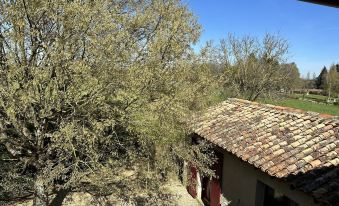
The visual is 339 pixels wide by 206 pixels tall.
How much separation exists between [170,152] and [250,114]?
11.4 feet

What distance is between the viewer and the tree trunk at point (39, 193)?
8799mm

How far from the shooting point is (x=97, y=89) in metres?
8.03

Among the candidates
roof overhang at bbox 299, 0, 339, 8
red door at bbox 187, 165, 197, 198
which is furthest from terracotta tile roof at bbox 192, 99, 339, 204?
roof overhang at bbox 299, 0, 339, 8

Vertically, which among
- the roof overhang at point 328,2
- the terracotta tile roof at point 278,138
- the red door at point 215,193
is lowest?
the red door at point 215,193

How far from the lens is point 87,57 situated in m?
8.16

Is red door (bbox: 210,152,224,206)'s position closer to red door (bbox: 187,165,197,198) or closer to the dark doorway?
the dark doorway

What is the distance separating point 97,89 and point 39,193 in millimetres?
3562

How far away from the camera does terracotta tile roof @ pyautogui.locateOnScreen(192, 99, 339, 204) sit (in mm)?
7551

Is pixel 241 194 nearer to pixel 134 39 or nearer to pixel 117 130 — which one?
pixel 117 130

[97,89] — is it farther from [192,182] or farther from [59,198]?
[192,182]

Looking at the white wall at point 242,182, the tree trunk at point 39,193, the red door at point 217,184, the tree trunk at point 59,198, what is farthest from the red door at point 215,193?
the tree trunk at point 39,193

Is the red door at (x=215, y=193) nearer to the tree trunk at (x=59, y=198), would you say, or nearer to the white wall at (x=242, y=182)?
the white wall at (x=242, y=182)

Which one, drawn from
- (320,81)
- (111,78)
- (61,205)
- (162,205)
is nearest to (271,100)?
(162,205)

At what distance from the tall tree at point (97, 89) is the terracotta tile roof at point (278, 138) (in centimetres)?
162
